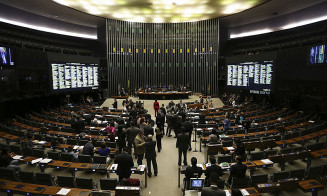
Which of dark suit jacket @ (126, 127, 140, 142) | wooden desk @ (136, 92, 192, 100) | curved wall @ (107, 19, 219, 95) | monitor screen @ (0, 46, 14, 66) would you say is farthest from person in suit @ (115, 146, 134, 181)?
curved wall @ (107, 19, 219, 95)

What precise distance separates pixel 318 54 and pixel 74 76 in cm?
1869

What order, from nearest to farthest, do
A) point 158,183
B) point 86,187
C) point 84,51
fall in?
1. point 86,187
2. point 158,183
3. point 84,51

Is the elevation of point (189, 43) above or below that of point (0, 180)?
above

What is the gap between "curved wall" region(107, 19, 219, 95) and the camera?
25438mm

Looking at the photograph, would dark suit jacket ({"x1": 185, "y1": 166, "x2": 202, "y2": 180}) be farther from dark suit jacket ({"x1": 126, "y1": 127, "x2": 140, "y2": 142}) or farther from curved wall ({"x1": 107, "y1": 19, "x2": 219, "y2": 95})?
curved wall ({"x1": 107, "y1": 19, "x2": 219, "y2": 95})

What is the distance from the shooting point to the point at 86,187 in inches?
196

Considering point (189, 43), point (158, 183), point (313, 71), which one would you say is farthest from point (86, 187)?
point (189, 43)

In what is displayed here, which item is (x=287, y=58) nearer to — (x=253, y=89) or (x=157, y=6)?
(x=253, y=89)

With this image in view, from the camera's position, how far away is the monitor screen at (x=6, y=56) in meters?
12.1

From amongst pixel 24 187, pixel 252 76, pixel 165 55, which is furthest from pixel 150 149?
pixel 165 55

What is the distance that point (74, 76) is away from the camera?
1905cm

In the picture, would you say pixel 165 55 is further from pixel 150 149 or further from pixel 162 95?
pixel 150 149

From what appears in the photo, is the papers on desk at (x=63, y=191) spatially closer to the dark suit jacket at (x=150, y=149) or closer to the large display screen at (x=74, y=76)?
the dark suit jacket at (x=150, y=149)

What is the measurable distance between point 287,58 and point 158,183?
14.5 m
